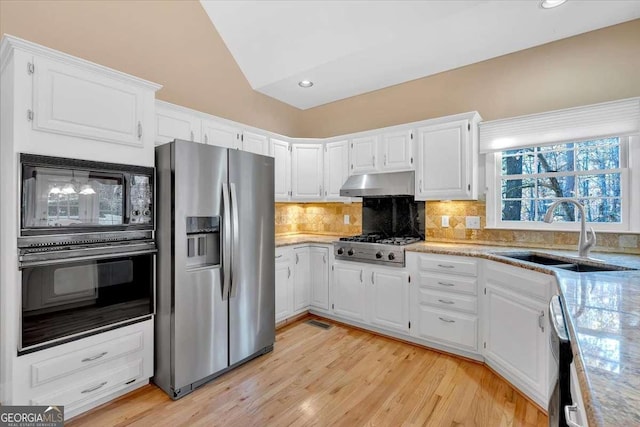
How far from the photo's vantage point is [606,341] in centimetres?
73

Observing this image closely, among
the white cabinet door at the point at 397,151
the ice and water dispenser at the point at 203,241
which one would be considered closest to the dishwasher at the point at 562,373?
the ice and water dispenser at the point at 203,241

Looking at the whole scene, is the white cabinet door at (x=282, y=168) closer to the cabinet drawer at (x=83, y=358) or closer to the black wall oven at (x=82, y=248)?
the black wall oven at (x=82, y=248)

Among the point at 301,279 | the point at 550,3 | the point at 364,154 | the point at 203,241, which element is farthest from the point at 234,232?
the point at 550,3

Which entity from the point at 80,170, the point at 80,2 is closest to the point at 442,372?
the point at 80,170

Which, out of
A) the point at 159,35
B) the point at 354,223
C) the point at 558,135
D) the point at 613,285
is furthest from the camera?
the point at 354,223

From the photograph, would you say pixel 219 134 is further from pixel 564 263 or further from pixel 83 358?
pixel 564 263

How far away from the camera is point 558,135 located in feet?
8.68

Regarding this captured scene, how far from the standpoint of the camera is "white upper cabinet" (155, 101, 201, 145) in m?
2.58

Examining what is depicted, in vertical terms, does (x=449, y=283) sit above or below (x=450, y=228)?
below

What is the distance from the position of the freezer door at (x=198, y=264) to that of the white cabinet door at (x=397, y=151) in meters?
1.82

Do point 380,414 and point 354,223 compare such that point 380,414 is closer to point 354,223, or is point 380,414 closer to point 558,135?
point 354,223

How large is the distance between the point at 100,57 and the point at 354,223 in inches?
122

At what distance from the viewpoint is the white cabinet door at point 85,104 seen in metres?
1.74

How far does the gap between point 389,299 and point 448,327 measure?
585 mm
